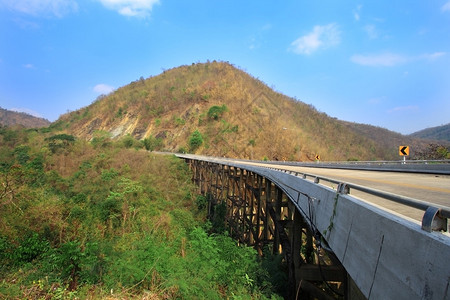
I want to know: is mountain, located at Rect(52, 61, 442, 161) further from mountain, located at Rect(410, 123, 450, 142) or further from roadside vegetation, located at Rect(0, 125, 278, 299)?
mountain, located at Rect(410, 123, 450, 142)

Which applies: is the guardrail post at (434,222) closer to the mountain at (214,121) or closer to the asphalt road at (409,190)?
the asphalt road at (409,190)

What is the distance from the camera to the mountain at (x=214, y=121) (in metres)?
44.2

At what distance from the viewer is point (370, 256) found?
9.19 feet

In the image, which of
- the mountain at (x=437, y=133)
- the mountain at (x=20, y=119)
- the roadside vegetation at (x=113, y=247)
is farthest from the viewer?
the mountain at (x=437, y=133)

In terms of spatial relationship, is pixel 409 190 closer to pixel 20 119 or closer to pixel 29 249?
pixel 29 249

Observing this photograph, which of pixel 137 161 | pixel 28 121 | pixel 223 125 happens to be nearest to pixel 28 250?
pixel 137 161

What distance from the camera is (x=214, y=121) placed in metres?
47.9

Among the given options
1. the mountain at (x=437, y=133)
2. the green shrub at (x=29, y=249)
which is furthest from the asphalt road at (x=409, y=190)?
the mountain at (x=437, y=133)

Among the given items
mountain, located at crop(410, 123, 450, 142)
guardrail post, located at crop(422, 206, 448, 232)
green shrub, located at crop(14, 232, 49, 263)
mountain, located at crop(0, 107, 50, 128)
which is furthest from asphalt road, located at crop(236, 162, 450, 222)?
mountain, located at crop(410, 123, 450, 142)

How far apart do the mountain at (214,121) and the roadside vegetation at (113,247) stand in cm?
2192

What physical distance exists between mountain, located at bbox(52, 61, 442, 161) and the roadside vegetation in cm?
2192

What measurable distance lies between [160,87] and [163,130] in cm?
1872

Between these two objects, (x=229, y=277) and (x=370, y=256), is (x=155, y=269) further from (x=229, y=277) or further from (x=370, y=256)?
(x=370, y=256)

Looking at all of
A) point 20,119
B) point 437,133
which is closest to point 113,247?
point 20,119
